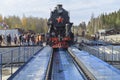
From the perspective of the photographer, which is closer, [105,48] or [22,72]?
[22,72]

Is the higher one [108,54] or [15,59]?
[15,59]

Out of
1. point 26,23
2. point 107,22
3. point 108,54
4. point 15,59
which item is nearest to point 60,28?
point 108,54

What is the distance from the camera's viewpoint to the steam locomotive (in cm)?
3862

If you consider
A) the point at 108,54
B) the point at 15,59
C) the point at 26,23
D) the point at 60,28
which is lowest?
the point at 108,54

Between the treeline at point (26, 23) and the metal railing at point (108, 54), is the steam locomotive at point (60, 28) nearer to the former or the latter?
the metal railing at point (108, 54)

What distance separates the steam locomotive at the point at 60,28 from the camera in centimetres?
3862

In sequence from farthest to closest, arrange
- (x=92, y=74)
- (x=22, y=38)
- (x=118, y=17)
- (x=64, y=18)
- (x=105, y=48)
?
(x=118, y=17) < (x=22, y=38) < (x=64, y=18) < (x=105, y=48) < (x=92, y=74)

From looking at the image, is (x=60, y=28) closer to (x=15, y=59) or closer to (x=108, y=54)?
(x=108, y=54)

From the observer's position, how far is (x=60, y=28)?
40.7m

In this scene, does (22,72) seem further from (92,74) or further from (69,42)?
(69,42)

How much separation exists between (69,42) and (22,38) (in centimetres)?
999

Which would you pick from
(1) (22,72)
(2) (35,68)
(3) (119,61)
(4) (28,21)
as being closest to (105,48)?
(3) (119,61)

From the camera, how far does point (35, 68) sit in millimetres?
20719

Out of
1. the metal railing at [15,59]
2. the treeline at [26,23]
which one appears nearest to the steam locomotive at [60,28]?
the metal railing at [15,59]
